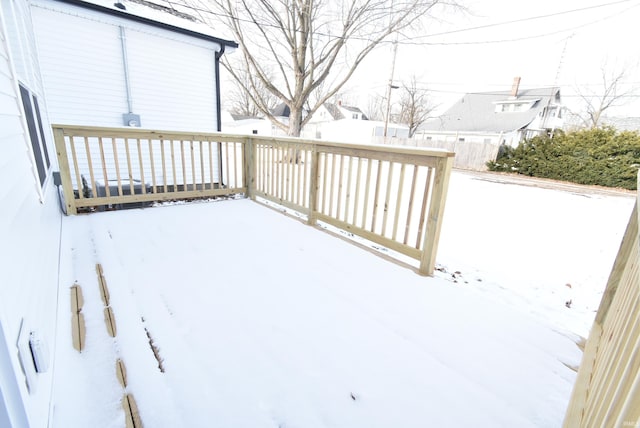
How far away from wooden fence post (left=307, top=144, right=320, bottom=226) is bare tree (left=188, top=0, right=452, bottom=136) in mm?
8027

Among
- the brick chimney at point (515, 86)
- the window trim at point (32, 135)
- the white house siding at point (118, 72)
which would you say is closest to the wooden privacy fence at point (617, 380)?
the window trim at point (32, 135)

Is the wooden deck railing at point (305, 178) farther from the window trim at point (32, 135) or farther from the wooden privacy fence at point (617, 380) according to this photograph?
the wooden privacy fence at point (617, 380)

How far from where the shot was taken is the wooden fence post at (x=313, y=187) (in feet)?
10.9

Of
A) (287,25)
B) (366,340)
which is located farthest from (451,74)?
(366,340)

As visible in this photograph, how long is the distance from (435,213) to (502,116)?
21647mm

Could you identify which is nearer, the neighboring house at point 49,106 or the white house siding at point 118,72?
the neighboring house at point 49,106

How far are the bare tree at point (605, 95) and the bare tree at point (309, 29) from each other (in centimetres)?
1790

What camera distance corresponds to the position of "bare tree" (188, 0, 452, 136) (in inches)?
376

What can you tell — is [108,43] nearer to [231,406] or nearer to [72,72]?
[72,72]

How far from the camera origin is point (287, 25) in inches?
390

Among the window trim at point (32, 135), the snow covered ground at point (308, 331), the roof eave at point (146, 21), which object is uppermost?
the roof eave at point (146, 21)

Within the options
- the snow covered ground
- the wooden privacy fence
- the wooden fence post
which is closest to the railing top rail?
the wooden fence post

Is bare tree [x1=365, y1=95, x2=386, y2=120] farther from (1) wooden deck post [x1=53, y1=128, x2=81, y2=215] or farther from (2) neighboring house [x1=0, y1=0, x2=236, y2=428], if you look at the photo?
(1) wooden deck post [x1=53, y1=128, x2=81, y2=215]

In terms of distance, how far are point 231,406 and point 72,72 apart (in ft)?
19.0
